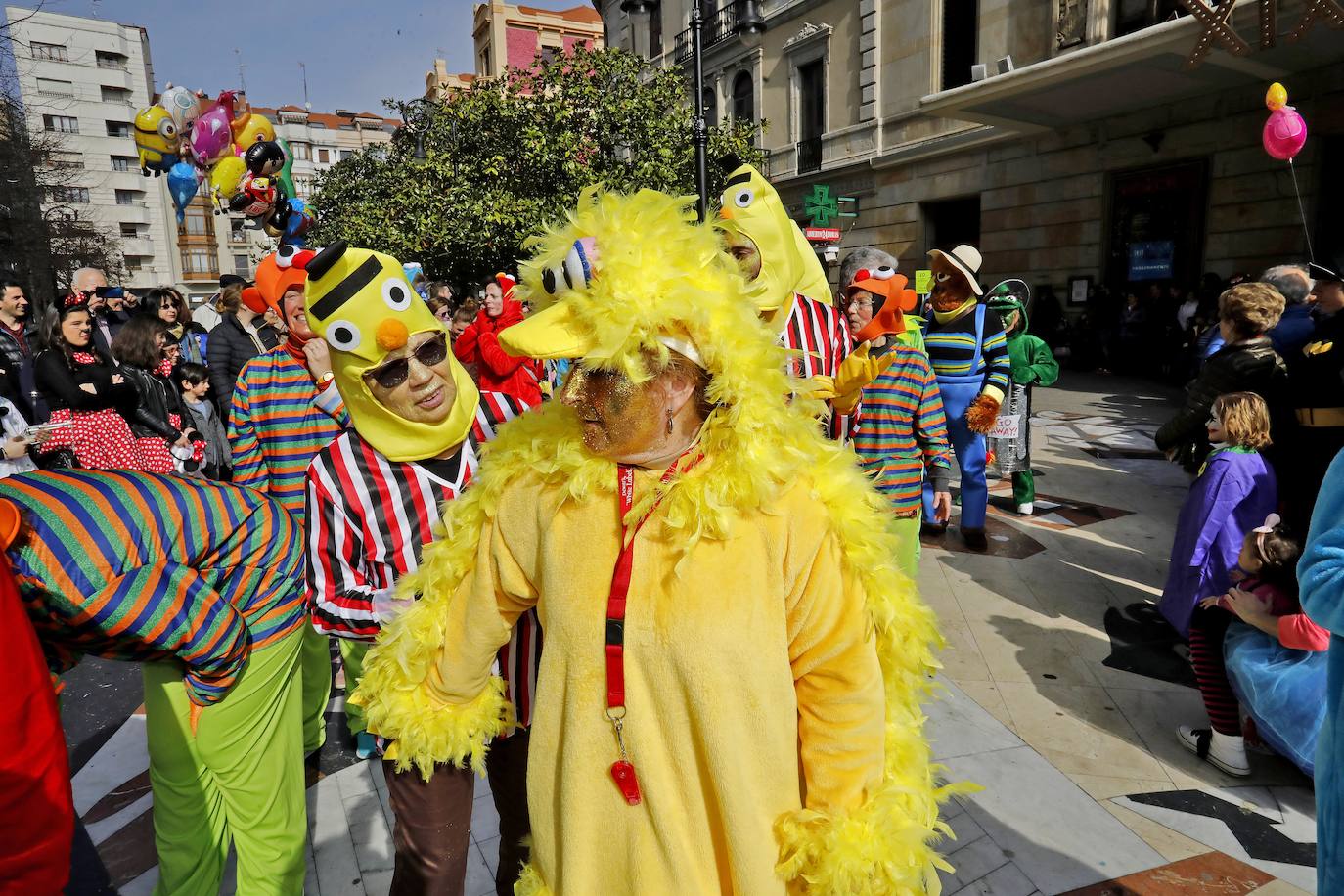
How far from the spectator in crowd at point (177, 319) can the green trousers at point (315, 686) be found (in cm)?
359

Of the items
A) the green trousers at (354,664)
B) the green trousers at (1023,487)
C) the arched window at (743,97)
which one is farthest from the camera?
the arched window at (743,97)

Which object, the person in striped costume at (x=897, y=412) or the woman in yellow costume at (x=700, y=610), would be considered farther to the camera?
the person in striped costume at (x=897, y=412)

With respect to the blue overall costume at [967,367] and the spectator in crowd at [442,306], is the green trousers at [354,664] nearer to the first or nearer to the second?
the blue overall costume at [967,367]

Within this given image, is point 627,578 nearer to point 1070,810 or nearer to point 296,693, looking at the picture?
point 296,693

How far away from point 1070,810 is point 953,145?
1667cm

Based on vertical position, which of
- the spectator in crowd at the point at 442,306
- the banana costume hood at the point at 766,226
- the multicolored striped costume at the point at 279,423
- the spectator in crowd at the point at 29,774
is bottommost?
the spectator in crowd at the point at 29,774

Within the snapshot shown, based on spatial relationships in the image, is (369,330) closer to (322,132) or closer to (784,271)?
(784,271)

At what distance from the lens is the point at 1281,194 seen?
12.0m

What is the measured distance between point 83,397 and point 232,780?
13.7 ft

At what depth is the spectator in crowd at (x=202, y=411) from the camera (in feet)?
19.6

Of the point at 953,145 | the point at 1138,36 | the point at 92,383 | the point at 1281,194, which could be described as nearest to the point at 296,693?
the point at 92,383

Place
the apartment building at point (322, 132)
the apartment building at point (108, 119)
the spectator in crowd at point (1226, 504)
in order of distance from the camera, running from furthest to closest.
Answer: the apartment building at point (322, 132)
the apartment building at point (108, 119)
the spectator in crowd at point (1226, 504)

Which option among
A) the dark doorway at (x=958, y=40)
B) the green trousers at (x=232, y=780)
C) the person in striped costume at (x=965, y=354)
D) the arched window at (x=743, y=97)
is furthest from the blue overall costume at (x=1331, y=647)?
the arched window at (x=743, y=97)

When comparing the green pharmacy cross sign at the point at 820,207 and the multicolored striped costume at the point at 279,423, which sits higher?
the green pharmacy cross sign at the point at 820,207
